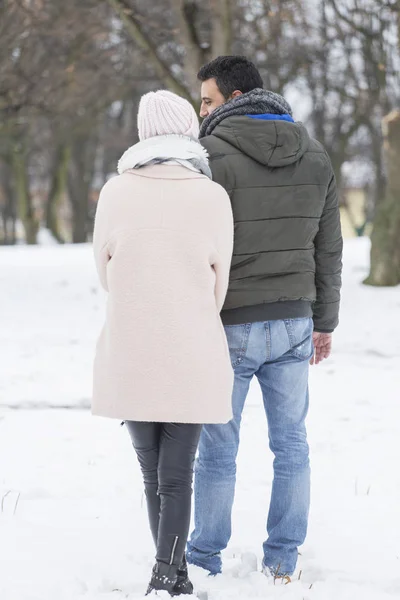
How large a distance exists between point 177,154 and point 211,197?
181mm

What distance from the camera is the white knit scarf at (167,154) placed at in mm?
2982

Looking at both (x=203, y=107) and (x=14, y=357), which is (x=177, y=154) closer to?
(x=203, y=107)

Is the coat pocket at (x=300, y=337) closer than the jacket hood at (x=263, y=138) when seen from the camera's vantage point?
No

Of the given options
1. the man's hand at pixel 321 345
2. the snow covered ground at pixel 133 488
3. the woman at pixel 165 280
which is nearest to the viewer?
the woman at pixel 165 280

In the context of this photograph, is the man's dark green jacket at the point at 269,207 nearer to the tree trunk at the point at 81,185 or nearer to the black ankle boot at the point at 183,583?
the black ankle boot at the point at 183,583

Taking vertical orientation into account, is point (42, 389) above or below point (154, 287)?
below

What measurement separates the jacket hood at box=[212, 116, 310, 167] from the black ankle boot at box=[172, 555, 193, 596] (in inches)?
58.3

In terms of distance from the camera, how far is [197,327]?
300 centimetres

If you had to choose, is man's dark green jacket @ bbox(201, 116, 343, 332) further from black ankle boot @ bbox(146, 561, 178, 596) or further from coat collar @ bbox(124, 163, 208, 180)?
black ankle boot @ bbox(146, 561, 178, 596)

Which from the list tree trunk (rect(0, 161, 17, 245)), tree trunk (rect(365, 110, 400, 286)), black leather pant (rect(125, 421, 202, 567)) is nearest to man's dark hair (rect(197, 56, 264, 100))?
black leather pant (rect(125, 421, 202, 567))

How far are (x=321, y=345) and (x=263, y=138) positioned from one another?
95 cm

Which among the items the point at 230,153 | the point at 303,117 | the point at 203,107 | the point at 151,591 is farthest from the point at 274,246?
the point at 303,117

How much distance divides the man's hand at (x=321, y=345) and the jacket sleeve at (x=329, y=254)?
0.16 m

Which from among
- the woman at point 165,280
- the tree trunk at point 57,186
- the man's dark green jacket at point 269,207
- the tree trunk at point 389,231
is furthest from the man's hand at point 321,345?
the tree trunk at point 57,186
